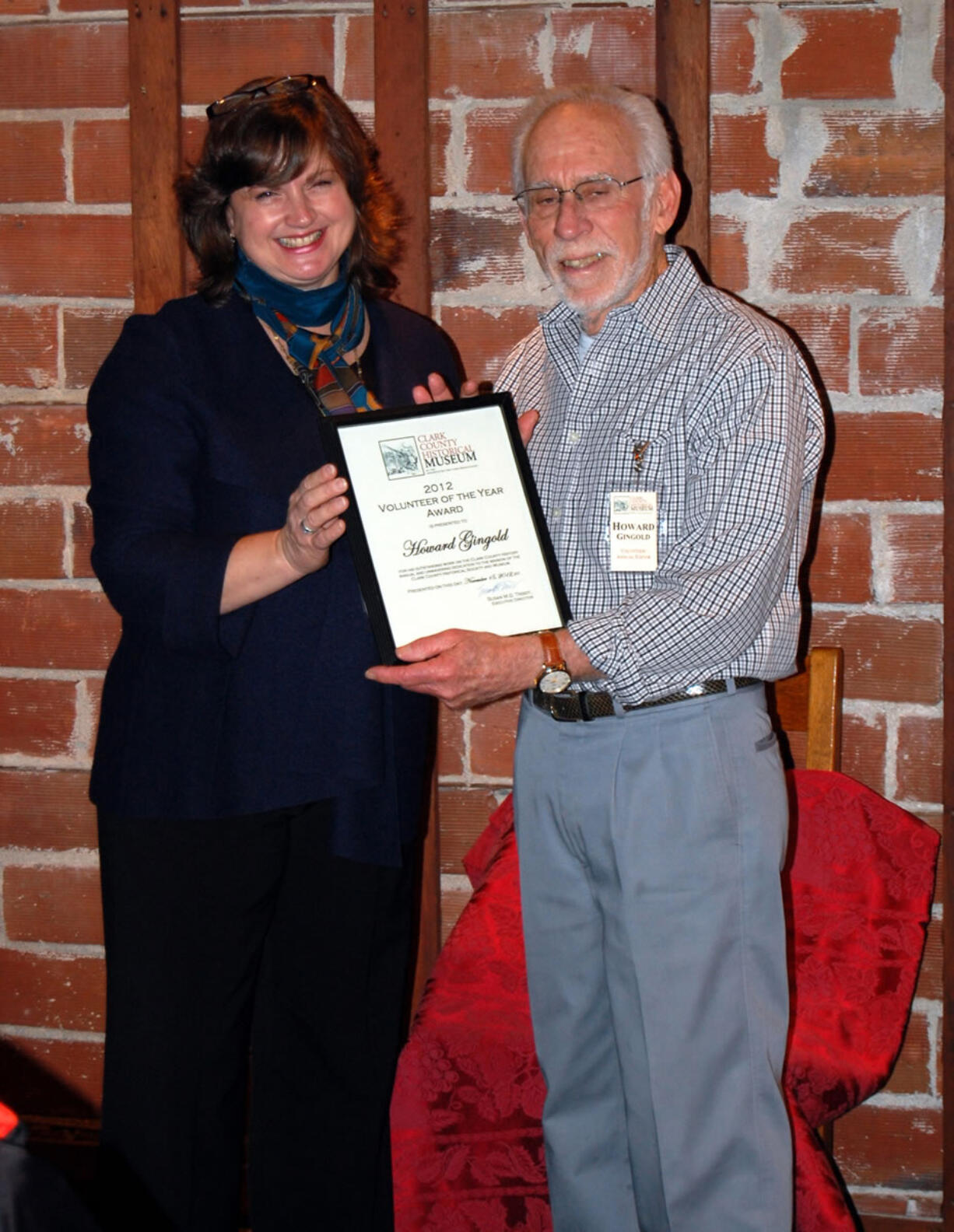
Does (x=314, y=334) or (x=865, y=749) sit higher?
(x=314, y=334)

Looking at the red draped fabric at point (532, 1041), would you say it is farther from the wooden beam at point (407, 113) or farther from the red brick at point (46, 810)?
the wooden beam at point (407, 113)

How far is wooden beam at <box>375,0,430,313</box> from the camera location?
1955 millimetres

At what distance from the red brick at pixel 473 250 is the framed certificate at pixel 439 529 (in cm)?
56

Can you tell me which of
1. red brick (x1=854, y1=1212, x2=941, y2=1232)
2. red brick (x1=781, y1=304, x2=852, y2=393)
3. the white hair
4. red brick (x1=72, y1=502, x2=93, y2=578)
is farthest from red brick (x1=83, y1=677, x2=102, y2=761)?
red brick (x1=854, y1=1212, x2=941, y2=1232)

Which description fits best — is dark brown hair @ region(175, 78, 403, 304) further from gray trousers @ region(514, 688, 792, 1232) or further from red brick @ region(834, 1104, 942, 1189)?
red brick @ region(834, 1104, 942, 1189)

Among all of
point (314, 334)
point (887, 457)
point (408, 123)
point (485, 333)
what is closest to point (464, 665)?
point (314, 334)

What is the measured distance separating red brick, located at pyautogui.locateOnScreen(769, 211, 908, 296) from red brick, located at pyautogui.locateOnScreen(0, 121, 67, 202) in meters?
1.20

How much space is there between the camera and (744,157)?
193 centimetres

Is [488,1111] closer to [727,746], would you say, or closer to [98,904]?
[727,746]

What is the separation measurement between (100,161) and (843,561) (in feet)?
4.59

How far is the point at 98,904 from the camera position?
85.8 inches

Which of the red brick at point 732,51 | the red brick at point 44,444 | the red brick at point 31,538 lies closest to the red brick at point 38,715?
the red brick at point 31,538

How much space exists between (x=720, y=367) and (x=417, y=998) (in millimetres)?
1267

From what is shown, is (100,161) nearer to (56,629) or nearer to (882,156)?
Answer: (56,629)
